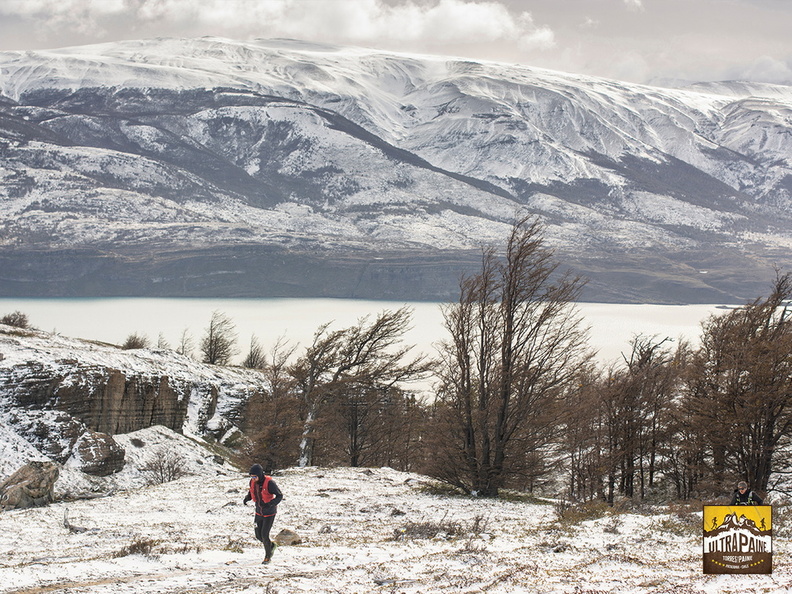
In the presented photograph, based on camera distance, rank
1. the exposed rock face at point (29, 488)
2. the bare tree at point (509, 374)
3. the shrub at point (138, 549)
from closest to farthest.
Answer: the shrub at point (138, 549) → the exposed rock face at point (29, 488) → the bare tree at point (509, 374)

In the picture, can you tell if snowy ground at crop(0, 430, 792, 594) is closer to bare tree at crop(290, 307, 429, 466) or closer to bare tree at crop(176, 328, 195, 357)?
bare tree at crop(290, 307, 429, 466)

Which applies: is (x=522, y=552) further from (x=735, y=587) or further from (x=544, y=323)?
(x=544, y=323)

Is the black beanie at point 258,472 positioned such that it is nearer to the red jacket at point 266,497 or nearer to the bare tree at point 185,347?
the red jacket at point 266,497

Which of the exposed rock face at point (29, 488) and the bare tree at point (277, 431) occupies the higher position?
the bare tree at point (277, 431)

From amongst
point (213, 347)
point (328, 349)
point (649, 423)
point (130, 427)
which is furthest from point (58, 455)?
point (213, 347)

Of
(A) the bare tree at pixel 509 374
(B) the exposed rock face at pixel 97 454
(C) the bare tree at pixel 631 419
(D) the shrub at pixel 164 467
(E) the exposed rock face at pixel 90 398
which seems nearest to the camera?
(A) the bare tree at pixel 509 374

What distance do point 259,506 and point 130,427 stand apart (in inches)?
940

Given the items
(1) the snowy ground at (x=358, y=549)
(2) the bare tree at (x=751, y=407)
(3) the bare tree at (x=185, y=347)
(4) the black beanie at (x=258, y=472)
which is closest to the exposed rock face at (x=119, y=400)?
(1) the snowy ground at (x=358, y=549)

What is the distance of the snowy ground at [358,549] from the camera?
12.4m

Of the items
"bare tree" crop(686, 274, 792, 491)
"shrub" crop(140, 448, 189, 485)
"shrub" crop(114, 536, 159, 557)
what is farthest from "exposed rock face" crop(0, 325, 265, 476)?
"bare tree" crop(686, 274, 792, 491)

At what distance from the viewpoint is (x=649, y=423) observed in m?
36.4

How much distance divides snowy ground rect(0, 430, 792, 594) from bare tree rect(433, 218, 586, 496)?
130cm

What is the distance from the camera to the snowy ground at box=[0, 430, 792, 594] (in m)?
12.4

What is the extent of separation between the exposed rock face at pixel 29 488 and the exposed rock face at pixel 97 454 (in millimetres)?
8214
